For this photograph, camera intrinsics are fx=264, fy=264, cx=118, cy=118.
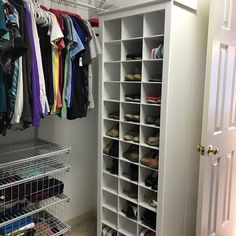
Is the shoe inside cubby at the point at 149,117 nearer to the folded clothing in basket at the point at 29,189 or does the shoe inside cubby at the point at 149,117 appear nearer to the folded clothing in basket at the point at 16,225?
the folded clothing in basket at the point at 29,189

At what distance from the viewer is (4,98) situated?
1.31 meters

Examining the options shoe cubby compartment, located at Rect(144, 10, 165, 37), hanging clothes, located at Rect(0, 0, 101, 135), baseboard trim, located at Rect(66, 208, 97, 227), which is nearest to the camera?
hanging clothes, located at Rect(0, 0, 101, 135)

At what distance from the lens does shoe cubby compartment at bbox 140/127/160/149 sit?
1.75 meters

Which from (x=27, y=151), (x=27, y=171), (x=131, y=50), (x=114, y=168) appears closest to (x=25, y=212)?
(x=27, y=171)

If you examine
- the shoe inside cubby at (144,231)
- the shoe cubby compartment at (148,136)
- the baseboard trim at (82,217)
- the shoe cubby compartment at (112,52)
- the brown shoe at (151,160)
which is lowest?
the baseboard trim at (82,217)

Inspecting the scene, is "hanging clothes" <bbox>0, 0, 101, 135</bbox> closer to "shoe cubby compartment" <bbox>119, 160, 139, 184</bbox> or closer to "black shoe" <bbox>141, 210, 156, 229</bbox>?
"shoe cubby compartment" <bbox>119, 160, 139, 184</bbox>

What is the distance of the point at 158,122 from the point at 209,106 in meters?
0.33

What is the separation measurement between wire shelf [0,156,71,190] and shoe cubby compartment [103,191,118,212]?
49cm

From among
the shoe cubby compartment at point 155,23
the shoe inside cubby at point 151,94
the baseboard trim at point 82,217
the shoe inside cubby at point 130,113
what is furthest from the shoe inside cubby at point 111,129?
the baseboard trim at point 82,217

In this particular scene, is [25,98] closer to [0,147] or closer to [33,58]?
[33,58]

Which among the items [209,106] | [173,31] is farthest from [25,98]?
[209,106]

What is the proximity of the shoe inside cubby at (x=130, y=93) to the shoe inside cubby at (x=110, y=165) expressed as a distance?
1.57 ft

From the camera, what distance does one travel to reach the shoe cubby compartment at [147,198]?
71.0 inches

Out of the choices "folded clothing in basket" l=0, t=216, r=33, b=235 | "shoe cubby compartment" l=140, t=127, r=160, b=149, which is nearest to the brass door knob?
"shoe cubby compartment" l=140, t=127, r=160, b=149
